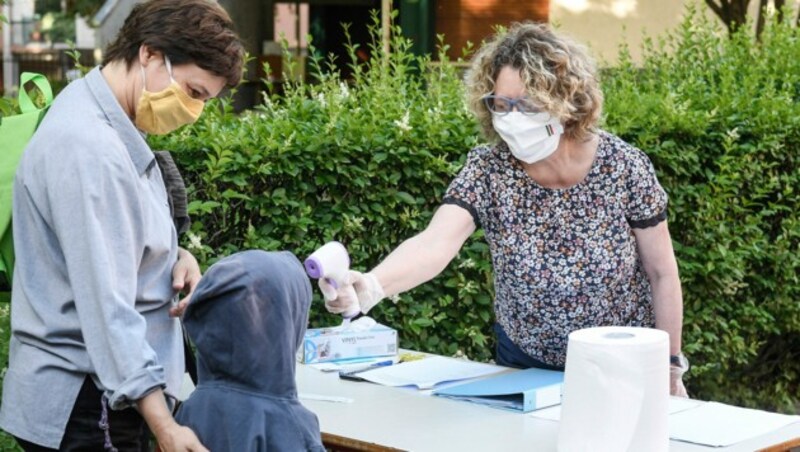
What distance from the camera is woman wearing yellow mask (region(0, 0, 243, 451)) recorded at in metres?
2.38

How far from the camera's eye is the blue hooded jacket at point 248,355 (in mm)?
2404

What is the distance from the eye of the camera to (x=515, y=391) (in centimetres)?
315

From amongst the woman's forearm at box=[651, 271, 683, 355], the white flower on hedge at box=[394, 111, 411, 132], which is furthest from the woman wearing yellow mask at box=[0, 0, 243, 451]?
the white flower on hedge at box=[394, 111, 411, 132]

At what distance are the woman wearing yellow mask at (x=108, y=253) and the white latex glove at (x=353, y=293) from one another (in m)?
0.36

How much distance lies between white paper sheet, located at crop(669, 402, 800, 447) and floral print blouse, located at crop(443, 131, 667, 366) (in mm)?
368

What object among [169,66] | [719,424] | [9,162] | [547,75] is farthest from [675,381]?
[9,162]

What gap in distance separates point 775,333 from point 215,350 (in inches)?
153

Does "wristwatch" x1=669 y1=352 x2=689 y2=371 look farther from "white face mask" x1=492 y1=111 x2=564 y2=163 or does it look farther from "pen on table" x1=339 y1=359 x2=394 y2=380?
"pen on table" x1=339 y1=359 x2=394 y2=380

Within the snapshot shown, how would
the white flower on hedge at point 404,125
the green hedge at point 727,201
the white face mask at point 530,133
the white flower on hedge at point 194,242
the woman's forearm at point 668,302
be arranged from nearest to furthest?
the white face mask at point 530,133
the woman's forearm at point 668,302
the white flower on hedge at point 194,242
the white flower on hedge at point 404,125
the green hedge at point 727,201

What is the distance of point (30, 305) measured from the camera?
2.47 metres

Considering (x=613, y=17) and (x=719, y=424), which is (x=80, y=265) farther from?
(x=613, y=17)

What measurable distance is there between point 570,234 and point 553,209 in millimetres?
82

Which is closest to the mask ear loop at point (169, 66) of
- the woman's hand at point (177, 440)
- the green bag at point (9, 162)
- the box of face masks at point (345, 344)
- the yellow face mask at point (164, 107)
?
the yellow face mask at point (164, 107)

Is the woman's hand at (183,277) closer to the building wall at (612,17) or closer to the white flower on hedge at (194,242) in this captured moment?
the white flower on hedge at (194,242)
